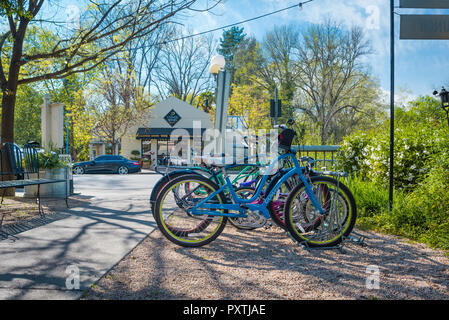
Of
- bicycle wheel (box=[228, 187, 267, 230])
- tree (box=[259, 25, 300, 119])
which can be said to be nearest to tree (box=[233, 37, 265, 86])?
tree (box=[259, 25, 300, 119])

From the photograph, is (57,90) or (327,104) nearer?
(327,104)

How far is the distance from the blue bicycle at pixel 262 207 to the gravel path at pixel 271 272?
0.17m

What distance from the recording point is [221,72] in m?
7.44

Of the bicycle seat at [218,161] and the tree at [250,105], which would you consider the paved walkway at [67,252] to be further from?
the tree at [250,105]

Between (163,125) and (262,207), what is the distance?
27526 mm

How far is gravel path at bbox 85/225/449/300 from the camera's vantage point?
2.26 metres

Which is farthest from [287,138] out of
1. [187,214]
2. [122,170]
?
[122,170]

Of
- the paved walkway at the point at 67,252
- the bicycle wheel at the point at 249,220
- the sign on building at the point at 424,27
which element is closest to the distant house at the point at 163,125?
the paved walkway at the point at 67,252

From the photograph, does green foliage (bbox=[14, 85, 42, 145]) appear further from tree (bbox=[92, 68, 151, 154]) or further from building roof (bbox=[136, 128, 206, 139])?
tree (bbox=[92, 68, 151, 154])

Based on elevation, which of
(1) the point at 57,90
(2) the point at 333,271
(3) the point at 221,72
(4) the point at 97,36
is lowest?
(2) the point at 333,271

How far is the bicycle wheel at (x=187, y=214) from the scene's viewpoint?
11.2ft
